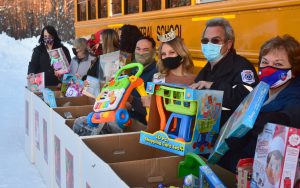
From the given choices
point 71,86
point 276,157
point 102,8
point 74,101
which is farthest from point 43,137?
point 102,8

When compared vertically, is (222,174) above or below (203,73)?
below

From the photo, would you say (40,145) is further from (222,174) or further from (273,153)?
(273,153)

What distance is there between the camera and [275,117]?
1516 mm

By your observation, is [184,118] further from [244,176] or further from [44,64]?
[44,64]

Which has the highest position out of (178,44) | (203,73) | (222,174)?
(178,44)

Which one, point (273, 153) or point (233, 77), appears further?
point (233, 77)

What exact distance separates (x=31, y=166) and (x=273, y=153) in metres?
3.07

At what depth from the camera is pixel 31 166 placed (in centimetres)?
402

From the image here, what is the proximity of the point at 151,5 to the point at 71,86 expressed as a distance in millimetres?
1120

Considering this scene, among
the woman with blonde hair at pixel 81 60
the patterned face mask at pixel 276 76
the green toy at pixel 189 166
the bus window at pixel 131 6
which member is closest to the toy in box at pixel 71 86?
the woman with blonde hair at pixel 81 60

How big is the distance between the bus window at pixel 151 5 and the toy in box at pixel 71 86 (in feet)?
3.26

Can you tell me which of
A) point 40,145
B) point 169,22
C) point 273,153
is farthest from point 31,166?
point 273,153

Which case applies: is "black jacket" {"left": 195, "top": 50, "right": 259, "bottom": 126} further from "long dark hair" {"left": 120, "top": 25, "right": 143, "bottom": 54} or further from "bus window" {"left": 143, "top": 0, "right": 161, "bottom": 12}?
"bus window" {"left": 143, "top": 0, "right": 161, "bottom": 12}

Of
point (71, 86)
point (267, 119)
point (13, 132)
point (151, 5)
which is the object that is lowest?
point (13, 132)
